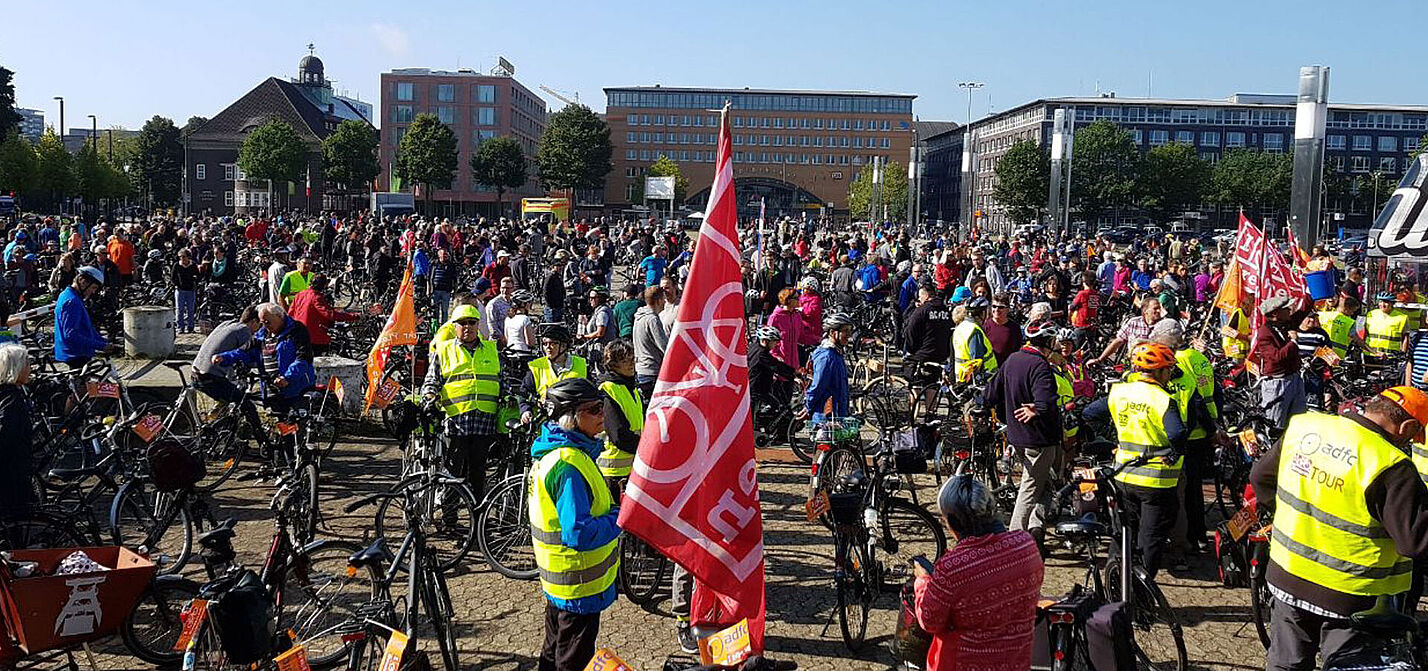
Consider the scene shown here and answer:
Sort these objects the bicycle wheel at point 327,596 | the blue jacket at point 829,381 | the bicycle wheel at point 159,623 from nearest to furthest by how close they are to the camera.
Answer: the bicycle wheel at point 327,596
the bicycle wheel at point 159,623
the blue jacket at point 829,381

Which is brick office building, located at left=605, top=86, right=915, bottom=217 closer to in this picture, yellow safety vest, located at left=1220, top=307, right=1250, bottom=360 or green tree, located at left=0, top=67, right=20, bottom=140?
green tree, located at left=0, top=67, right=20, bottom=140

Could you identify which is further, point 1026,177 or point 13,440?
point 1026,177

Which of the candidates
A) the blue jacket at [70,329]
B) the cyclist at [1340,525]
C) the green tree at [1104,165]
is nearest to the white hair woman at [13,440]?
the blue jacket at [70,329]

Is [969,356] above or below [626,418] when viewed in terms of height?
above

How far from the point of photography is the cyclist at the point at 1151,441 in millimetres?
7148

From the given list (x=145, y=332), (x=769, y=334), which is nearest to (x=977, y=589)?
(x=769, y=334)

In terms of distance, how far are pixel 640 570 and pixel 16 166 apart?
2609 inches

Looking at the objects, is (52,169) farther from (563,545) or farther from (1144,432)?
(1144,432)

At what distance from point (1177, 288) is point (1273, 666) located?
52.8 ft

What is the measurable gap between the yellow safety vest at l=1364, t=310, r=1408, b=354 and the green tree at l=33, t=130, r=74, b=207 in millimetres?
69059

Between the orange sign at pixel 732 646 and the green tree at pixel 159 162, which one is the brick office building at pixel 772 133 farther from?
the orange sign at pixel 732 646

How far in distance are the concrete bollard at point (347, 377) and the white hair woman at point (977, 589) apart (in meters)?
10.2

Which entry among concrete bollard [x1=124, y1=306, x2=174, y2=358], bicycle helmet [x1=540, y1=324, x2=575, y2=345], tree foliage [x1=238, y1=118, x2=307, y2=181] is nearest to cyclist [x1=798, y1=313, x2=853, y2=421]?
bicycle helmet [x1=540, y1=324, x2=575, y2=345]

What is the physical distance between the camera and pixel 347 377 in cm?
1292
